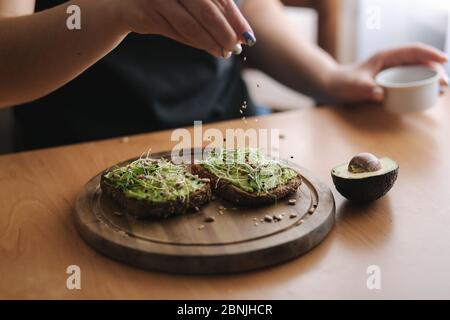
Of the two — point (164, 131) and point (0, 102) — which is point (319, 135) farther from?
point (0, 102)

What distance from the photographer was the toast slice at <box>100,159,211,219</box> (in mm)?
1013

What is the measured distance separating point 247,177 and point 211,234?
175mm

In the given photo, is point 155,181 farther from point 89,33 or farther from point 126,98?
point 126,98

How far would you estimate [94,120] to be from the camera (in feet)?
5.30

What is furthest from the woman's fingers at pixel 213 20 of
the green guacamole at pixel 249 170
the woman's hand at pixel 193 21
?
the green guacamole at pixel 249 170

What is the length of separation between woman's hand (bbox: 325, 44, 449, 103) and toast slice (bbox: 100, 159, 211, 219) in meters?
0.67

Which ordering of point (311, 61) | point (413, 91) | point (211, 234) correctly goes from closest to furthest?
Answer: point (211, 234)
point (413, 91)
point (311, 61)

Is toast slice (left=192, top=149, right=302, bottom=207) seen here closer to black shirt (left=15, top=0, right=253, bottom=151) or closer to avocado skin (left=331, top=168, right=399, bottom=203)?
avocado skin (left=331, top=168, right=399, bottom=203)

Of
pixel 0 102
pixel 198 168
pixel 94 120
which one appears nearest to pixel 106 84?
pixel 94 120

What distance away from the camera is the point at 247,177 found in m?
1.10

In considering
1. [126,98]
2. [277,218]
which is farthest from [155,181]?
[126,98]

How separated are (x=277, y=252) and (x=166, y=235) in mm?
186

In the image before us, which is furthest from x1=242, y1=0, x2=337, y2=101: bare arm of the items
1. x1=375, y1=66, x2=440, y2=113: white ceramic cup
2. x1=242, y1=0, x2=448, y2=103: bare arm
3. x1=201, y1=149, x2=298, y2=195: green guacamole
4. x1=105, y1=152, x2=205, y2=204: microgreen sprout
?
x1=105, y1=152, x2=205, y2=204: microgreen sprout

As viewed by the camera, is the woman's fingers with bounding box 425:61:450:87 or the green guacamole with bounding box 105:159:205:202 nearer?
the green guacamole with bounding box 105:159:205:202
